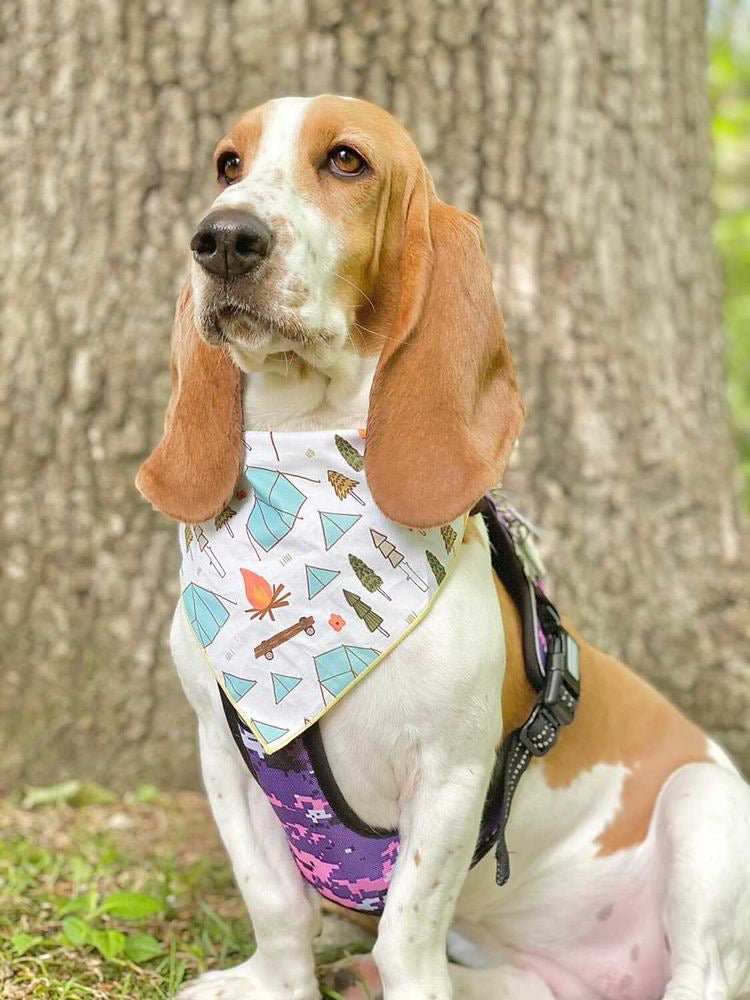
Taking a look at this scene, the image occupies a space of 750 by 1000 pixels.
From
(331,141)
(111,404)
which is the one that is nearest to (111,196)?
(111,404)

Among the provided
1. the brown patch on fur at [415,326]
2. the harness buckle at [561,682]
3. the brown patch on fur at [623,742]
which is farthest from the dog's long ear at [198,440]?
the harness buckle at [561,682]

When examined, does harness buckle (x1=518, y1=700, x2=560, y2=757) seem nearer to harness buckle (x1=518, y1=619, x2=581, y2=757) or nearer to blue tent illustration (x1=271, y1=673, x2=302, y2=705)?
harness buckle (x1=518, y1=619, x2=581, y2=757)

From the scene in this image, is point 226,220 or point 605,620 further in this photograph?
point 605,620

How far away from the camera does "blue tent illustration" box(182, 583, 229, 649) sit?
115 inches

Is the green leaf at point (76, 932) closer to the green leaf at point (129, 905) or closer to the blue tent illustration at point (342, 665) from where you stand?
the green leaf at point (129, 905)

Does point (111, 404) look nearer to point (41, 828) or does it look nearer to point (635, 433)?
point (41, 828)

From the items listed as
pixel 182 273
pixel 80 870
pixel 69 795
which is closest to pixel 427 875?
pixel 80 870

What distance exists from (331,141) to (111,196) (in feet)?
6.43

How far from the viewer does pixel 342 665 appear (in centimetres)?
283

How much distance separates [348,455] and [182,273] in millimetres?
1971

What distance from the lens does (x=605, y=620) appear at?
481cm

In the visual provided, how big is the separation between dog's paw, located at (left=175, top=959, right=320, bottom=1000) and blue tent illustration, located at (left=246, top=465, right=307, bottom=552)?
119cm

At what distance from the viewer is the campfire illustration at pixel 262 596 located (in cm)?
288

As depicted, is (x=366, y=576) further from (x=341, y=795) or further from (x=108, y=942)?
(x=108, y=942)
